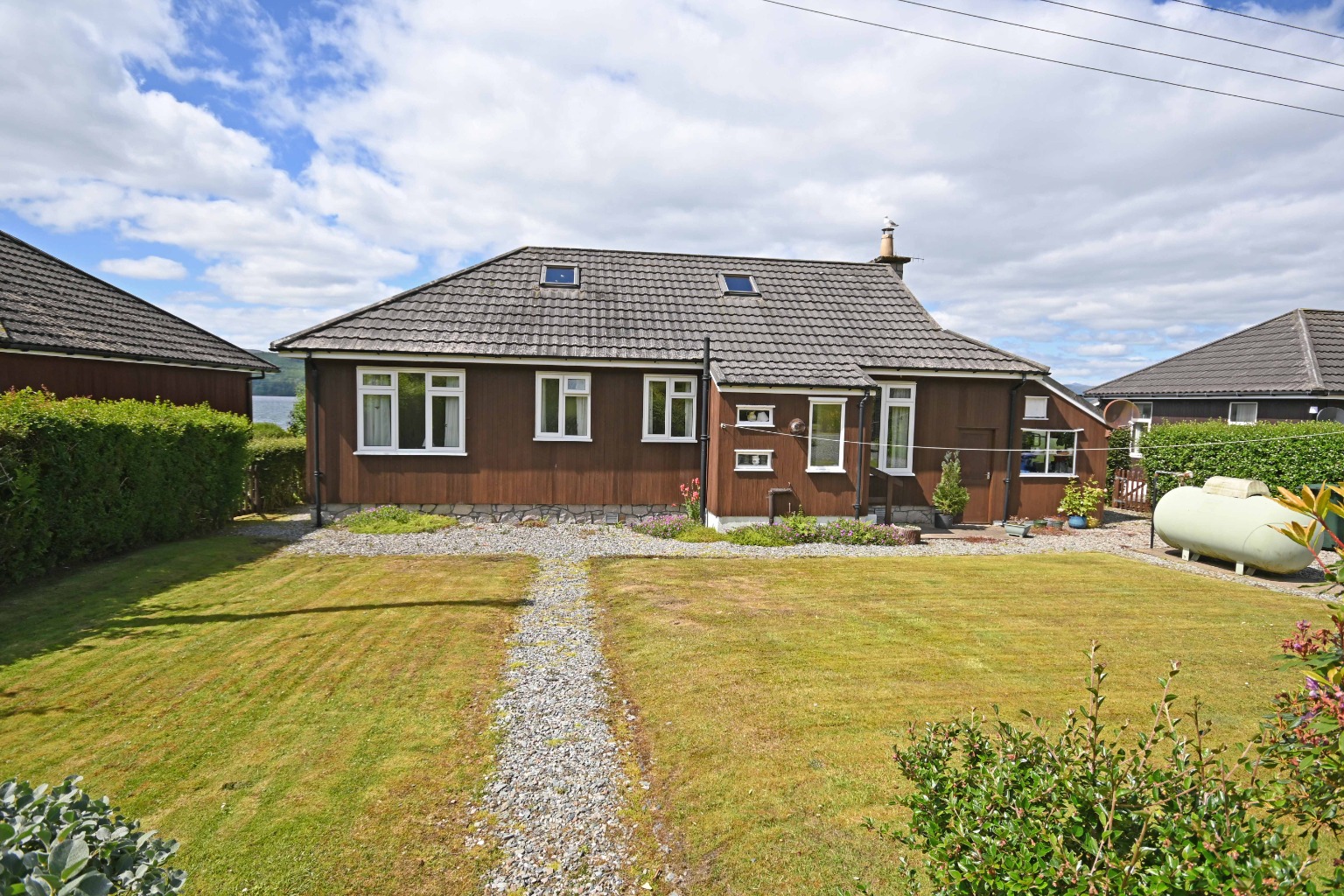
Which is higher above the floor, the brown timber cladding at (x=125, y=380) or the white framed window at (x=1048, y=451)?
the brown timber cladding at (x=125, y=380)

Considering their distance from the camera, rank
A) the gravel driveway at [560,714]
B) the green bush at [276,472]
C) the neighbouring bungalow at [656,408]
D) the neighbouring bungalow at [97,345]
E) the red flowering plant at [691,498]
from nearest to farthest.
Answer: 1. the gravel driveway at [560,714]
2. the neighbouring bungalow at [97,345]
3. the neighbouring bungalow at [656,408]
4. the red flowering plant at [691,498]
5. the green bush at [276,472]

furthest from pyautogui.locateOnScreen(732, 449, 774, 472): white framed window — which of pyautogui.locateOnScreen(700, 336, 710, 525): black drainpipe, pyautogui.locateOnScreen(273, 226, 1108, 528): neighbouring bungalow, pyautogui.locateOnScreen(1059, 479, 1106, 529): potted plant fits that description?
pyautogui.locateOnScreen(1059, 479, 1106, 529): potted plant

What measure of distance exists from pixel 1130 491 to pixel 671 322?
13.9 metres

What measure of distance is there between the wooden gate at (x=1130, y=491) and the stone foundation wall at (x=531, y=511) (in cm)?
1307

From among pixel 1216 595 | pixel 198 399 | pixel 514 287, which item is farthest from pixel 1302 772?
pixel 198 399

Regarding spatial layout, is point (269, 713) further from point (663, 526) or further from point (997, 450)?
point (997, 450)

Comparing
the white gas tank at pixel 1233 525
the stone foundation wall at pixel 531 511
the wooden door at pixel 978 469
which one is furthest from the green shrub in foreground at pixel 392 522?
the white gas tank at pixel 1233 525

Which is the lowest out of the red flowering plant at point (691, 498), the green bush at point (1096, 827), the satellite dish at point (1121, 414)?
the red flowering plant at point (691, 498)

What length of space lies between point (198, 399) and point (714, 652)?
1567 cm

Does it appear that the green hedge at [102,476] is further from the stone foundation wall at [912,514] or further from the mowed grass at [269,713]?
the stone foundation wall at [912,514]

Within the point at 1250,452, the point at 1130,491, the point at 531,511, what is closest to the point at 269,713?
the point at 531,511

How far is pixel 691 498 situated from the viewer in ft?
49.1

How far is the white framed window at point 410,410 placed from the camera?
1429 cm

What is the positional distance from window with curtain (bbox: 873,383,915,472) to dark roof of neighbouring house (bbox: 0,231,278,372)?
16150 millimetres
